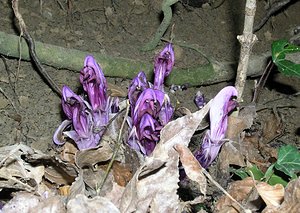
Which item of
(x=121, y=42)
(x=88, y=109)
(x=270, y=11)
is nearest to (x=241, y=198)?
(x=88, y=109)

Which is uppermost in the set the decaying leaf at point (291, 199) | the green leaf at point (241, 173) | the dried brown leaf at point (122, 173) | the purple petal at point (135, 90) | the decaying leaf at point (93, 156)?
the purple petal at point (135, 90)

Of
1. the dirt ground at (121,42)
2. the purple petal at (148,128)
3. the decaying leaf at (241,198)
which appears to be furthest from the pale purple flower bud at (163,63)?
the dirt ground at (121,42)

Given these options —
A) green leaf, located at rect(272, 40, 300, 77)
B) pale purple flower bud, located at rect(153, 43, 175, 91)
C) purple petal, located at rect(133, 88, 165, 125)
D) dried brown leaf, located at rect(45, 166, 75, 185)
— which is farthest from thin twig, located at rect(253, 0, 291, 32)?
dried brown leaf, located at rect(45, 166, 75, 185)

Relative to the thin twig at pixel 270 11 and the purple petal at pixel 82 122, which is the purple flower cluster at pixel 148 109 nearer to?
the purple petal at pixel 82 122

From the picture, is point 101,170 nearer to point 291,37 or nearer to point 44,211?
point 44,211

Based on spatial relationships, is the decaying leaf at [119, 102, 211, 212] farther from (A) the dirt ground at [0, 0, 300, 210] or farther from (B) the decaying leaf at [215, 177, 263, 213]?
(A) the dirt ground at [0, 0, 300, 210]

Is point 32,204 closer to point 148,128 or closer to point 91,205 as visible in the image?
point 91,205

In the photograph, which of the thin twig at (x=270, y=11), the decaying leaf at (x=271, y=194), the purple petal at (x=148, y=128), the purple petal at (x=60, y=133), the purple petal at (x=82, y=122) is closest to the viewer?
the decaying leaf at (x=271, y=194)
